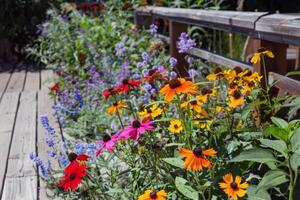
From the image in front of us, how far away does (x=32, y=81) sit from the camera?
579 centimetres

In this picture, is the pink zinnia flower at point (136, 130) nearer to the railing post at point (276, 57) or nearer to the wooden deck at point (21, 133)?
the wooden deck at point (21, 133)

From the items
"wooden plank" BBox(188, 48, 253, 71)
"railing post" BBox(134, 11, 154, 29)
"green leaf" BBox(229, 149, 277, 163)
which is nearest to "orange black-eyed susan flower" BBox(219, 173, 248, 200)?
"green leaf" BBox(229, 149, 277, 163)

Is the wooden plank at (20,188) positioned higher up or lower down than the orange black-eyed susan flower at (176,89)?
lower down

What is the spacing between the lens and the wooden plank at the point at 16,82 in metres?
5.38

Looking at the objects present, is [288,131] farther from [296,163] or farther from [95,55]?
[95,55]

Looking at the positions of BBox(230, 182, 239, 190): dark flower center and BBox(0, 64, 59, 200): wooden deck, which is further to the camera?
BBox(0, 64, 59, 200): wooden deck

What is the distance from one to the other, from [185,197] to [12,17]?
621cm

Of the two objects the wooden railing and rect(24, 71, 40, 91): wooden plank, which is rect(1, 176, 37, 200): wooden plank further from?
rect(24, 71, 40, 91): wooden plank

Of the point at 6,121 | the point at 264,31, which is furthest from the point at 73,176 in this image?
the point at 6,121

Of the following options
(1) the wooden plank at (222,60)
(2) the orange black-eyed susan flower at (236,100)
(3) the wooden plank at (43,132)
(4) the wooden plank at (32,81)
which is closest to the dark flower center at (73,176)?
(2) the orange black-eyed susan flower at (236,100)

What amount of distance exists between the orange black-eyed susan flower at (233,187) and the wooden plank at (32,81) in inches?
160

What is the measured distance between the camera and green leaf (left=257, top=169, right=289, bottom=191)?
1.31m

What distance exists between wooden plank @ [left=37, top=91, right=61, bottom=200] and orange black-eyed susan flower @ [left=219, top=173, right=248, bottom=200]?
3.96 feet

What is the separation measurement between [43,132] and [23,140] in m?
0.18
